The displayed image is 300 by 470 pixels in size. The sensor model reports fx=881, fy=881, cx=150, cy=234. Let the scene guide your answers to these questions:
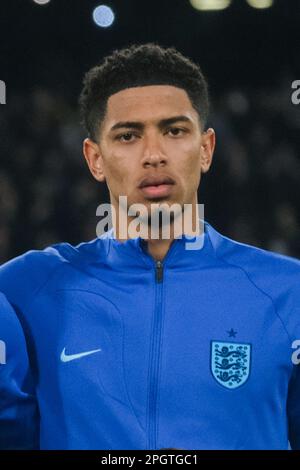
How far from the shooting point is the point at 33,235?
4.96 meters

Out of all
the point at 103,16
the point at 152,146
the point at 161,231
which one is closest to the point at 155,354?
the point at 161,231

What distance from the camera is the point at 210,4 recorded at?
536 cm

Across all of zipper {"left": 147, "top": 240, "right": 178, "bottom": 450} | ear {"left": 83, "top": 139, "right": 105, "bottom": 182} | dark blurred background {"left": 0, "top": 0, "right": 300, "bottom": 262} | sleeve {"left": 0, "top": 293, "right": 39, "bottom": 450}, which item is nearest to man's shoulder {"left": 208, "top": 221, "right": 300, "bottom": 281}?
zipper {"left": 147, "top": 240, "right": 178, "bottom": 450}

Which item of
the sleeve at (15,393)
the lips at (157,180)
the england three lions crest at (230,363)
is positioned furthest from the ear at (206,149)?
the sleeve at (15,393)

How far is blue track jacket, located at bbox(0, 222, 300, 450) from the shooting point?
235cm

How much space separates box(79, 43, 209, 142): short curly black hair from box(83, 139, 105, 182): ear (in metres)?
0.03

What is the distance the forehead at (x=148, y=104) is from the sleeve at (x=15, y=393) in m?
0.66

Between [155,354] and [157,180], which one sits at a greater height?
[157,180]

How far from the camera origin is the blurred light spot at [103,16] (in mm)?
5250

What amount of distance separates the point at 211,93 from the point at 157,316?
3129mm

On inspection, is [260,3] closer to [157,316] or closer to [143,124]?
[143,124]

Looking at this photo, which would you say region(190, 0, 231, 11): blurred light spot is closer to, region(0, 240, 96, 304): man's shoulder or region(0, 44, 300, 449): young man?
region(0, 44, 300, 449): young man

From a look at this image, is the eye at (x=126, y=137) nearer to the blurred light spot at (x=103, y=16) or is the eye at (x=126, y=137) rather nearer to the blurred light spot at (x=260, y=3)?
the blurred light spot at (x=103, y=16)
